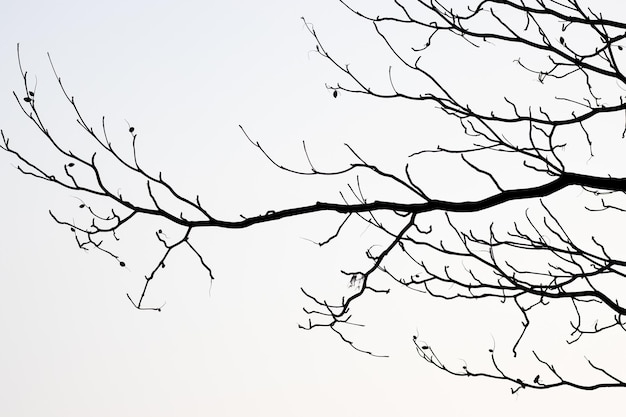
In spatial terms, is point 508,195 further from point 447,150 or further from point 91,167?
point 91,167

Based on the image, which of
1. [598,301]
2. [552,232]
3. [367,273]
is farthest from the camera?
[552,232]

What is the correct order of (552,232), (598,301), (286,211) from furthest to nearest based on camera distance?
(552,232) < (598,301) < (286,211)

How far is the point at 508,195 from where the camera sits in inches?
145

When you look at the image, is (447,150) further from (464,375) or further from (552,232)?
(464,375)

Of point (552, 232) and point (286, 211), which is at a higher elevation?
point (552, 232)

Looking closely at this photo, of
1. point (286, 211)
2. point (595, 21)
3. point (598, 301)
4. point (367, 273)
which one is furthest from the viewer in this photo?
point (598, 301)

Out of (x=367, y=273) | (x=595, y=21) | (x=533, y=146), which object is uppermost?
(x=595, y=21)

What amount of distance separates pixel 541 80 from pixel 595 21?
78 cm

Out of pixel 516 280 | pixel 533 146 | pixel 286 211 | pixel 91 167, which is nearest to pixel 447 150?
pixel 533 146

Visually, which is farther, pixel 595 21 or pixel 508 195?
pixel 595 21

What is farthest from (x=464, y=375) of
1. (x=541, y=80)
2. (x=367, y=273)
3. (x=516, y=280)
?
(x=541, y=80)

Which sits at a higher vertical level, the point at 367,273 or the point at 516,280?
the point at 516,280

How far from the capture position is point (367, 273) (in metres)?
3.92

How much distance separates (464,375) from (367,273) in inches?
52.7
